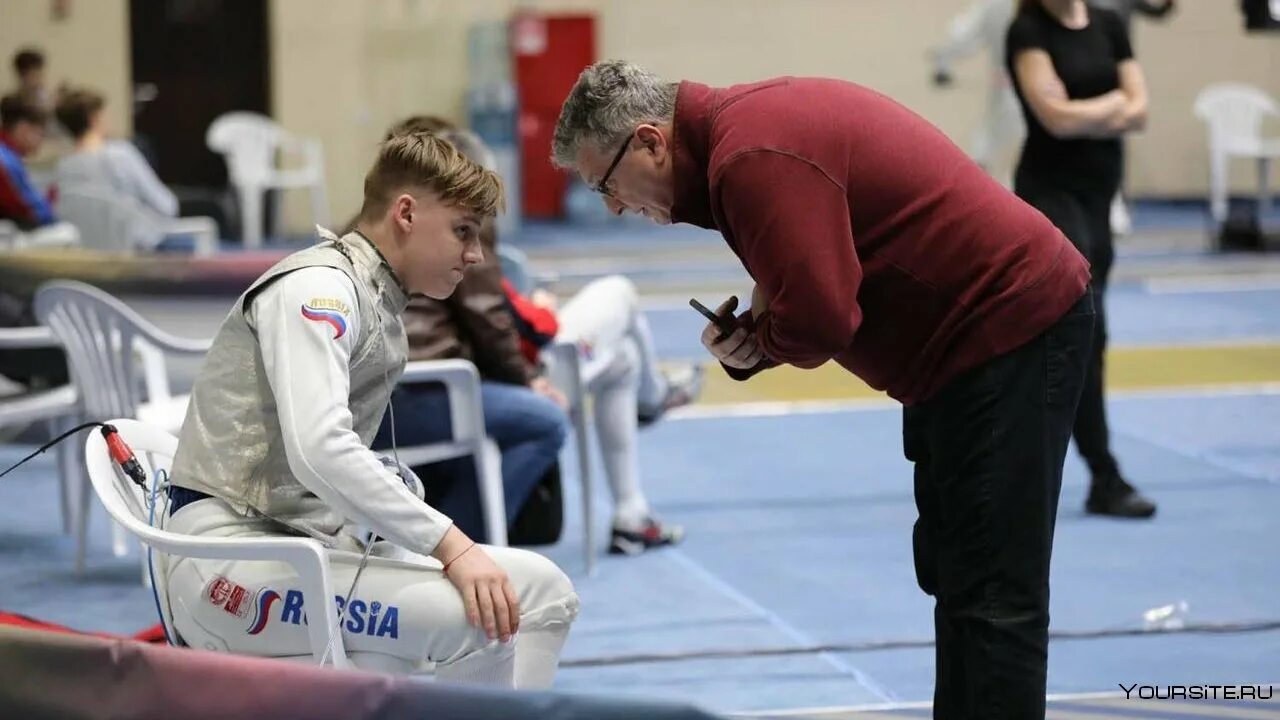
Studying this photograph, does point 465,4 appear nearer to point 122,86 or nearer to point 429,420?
point 122,86

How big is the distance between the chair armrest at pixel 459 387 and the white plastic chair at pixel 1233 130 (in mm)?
10440

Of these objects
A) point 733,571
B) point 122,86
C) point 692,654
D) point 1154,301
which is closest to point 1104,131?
point 733,571

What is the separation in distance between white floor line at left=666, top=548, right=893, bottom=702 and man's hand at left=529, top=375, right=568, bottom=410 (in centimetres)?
61

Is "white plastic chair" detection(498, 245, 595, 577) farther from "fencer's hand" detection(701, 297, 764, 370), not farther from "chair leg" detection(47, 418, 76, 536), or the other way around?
"fencer's hand" detection(701, 297, 764, 370)

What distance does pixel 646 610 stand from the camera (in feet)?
14.6

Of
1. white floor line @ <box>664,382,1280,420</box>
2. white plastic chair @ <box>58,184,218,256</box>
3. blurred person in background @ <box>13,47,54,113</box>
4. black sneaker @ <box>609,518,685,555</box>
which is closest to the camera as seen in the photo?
black sneaker @ <box>609,518,685,555</box>

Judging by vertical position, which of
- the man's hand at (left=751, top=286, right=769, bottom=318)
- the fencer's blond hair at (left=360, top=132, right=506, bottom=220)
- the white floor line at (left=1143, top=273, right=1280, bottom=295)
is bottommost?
the white floor line at (left=1143, top=273, right=1280, bottom=295)

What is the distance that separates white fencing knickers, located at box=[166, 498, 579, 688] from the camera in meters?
2.49

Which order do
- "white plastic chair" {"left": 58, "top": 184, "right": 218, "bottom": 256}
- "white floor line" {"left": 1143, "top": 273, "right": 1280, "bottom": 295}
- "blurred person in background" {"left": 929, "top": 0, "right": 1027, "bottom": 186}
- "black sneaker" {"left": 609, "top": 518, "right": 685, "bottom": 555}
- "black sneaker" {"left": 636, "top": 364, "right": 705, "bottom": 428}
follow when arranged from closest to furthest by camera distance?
1. "black sneaker" {"left": 609, "top": 518, "right": 685, "bottom": 555}
2. "black sneaker" {"left": 636, "top": 364, "right": 705, "bottom": 428}
3. "white plastic chair" {"left": 58, "top": 184, "right": 218, "bottom": 256}
4. "blurred person in background" {"left": 929, "top": 0, "right": 1027, "bottom": 186}
5. "white floor line" {"left": 1143, "top": 273, "right": 1280, "bottom": 295}

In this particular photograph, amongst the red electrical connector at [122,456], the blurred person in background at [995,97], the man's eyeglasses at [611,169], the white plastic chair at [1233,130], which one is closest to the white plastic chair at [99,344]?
the red electrical connector at [122,456]

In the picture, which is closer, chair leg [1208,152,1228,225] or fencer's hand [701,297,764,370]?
fencer's hand [701,297,764,370]

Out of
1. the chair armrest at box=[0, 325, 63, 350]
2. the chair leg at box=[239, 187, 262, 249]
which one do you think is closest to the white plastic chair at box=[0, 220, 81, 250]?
the chair armrest at box=[0, 325, 63, 350]

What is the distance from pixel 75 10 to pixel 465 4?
309cm

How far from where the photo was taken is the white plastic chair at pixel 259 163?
1354 centimetres
